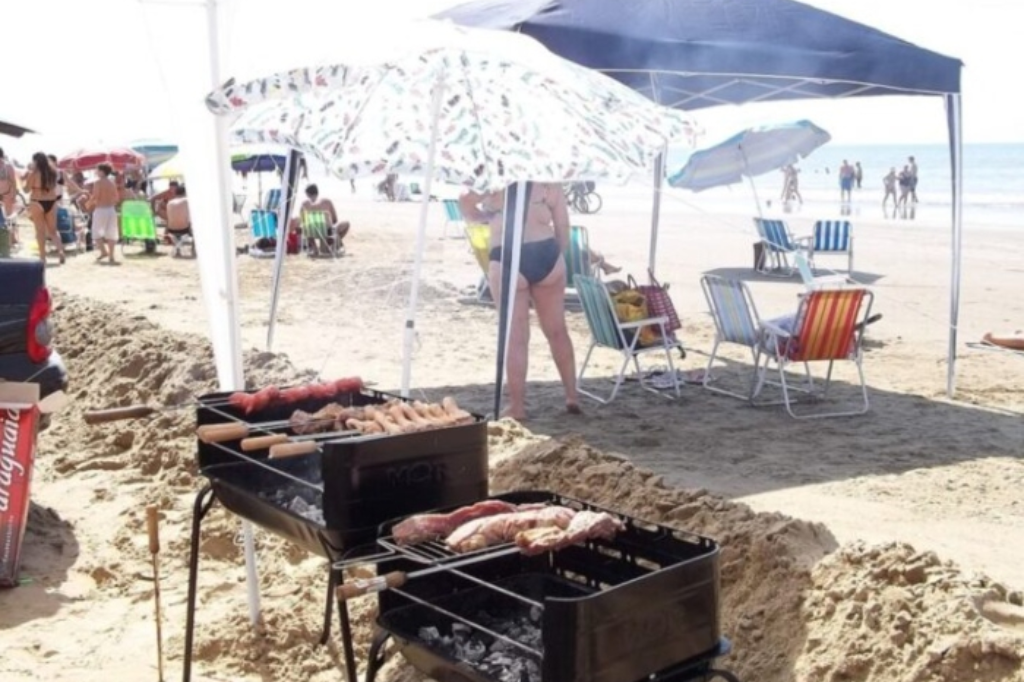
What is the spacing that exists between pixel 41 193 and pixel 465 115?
14053 millimetres

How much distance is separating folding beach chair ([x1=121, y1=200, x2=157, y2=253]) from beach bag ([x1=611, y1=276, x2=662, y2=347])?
46.4 ft

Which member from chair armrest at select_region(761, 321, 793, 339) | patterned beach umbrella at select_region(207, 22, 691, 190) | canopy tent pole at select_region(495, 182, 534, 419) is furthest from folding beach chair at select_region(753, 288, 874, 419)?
patterned beach umbrella at select_region(207, 22, 691, 190)

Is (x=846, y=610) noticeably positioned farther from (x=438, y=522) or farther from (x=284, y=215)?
(x=284, y=215)

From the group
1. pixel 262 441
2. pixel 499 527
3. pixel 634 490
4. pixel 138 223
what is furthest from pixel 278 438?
pixel 138 223

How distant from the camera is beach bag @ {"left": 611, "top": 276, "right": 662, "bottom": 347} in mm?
8883

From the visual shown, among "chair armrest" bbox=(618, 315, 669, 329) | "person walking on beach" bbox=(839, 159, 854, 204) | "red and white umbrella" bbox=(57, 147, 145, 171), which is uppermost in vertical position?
"red and white umbrella" bbox=(57, 147, 145, 171)

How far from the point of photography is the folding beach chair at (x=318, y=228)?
20297 mm

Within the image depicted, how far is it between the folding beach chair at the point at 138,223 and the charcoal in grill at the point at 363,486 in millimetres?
17847

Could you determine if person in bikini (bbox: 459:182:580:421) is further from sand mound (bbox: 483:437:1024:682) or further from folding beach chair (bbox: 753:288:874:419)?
sand mound (bbox: 483:437:1024:682)

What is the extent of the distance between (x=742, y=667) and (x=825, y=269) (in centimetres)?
1693

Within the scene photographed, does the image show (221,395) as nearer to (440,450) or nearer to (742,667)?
Answer: (440,450)

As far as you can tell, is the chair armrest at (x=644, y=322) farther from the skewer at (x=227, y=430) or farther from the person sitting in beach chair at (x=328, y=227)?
the person sitting in beach chair at (x=328, y=227)

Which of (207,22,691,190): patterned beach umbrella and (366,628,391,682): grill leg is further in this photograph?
(207,22,691,190): patterned beach umbrella

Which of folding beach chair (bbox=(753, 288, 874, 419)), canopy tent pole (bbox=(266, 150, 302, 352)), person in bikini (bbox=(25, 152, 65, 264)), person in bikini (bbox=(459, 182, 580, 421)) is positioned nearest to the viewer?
person in bikini (bbox=(459, 182, 580, 421))
